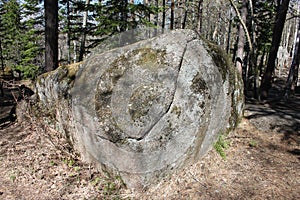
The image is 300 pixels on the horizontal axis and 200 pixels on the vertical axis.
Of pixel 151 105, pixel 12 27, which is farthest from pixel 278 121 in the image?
pixel 12 27

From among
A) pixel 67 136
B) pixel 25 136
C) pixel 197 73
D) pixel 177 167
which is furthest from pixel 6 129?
pixel 197 73

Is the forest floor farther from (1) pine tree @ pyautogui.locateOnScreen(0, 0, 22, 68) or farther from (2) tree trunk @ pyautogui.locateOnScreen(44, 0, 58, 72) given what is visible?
(1) pine tree @ pyautogui.locateOnScreen(0, 0, 22, 68)

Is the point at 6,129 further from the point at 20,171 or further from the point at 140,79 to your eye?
the point at 140,79

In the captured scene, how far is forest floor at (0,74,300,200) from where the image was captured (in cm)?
389

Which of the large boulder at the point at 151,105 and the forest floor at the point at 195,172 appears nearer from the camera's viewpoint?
the forest floor at the point at 195,172

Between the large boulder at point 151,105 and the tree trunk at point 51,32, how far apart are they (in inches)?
130

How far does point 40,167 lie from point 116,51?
10.2 feet

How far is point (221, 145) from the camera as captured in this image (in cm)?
494

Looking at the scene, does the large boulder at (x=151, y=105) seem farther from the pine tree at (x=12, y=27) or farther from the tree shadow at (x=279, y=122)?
the pine tree at (x=12, y=27)

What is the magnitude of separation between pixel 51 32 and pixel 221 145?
20.9 feet

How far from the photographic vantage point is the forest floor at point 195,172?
153 inches

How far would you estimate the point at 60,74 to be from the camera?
563cm

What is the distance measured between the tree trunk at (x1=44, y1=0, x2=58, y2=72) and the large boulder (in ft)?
10.8

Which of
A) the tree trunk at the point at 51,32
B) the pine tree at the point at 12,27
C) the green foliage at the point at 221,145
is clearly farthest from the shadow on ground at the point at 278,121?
the pine tree at the point at 12,27
